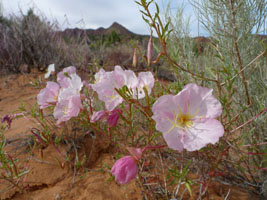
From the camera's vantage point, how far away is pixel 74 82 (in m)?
1.32

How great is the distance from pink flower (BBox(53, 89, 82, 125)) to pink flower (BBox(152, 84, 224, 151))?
47 centimetres

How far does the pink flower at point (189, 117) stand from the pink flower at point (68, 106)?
466 millimetres

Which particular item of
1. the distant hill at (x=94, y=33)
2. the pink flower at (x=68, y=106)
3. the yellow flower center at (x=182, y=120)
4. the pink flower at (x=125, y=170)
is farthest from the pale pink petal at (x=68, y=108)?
the distant hill at (x=94, y=33)

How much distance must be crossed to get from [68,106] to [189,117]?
25.9 inches

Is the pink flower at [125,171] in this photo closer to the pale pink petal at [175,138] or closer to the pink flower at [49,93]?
the pale pink petal at [175,138]

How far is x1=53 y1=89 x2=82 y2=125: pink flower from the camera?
3.46 feet

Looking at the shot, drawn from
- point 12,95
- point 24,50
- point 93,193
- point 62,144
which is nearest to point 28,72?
point 24,50

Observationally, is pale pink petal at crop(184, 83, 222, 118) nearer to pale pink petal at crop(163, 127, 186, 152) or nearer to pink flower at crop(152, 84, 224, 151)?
pink flower at crop(152, 84, 224, 151)

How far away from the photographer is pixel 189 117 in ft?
3.12

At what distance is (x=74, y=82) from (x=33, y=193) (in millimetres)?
939

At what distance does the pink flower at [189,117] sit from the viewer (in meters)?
0.80

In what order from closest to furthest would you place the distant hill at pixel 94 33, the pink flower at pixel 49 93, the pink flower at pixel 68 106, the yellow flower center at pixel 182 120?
1. the yellow flower center at pixel 182 120
2. the pink flower at pixel 68 106
3. the pink flower at pixel 49 93
4. the distant hill at pixel 94 33

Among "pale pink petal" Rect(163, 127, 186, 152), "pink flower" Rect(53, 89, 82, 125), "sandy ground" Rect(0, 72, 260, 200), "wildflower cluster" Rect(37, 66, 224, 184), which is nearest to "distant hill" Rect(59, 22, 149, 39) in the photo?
"sandy ground" Rect(0, 72, 260, 200)

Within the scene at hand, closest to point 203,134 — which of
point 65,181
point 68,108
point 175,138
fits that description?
point 175,138
